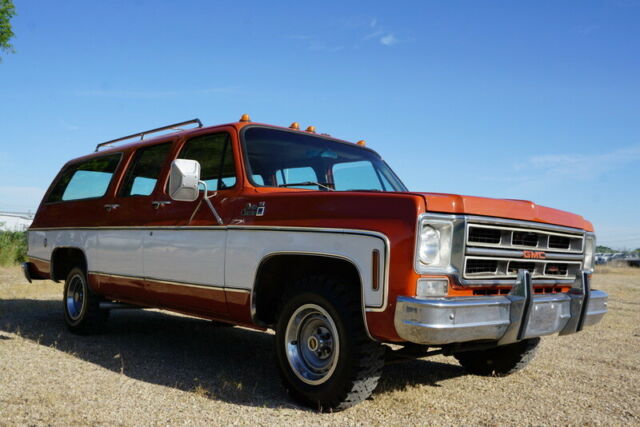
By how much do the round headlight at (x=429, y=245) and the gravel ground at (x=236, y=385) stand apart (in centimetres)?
113

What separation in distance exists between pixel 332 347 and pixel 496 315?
1.10 metres

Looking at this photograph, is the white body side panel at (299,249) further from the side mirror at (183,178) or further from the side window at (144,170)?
the side window at (144,170)

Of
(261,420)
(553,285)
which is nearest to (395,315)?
(261,420)

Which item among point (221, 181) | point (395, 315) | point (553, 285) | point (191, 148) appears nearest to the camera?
point (395, 315)

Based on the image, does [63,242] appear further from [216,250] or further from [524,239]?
[524,239]

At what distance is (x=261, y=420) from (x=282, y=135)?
242 centimetres

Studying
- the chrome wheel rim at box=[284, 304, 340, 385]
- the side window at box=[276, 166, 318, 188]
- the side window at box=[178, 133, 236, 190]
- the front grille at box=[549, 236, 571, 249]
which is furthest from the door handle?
the front grille at box=[549, 236, 571, 249]

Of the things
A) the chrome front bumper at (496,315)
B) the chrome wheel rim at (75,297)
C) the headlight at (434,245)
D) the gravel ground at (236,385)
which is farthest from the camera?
the chrome wheel rim at (75,297)

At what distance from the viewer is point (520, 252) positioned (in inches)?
151

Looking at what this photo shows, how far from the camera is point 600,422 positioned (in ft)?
12.8

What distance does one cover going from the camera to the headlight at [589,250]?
455 cm

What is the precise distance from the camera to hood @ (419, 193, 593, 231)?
3.45 meters

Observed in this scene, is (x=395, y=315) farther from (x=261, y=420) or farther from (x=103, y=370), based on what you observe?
(x=103, y=370)

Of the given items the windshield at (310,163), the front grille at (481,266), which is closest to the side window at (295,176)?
the windshield at (310,163)
